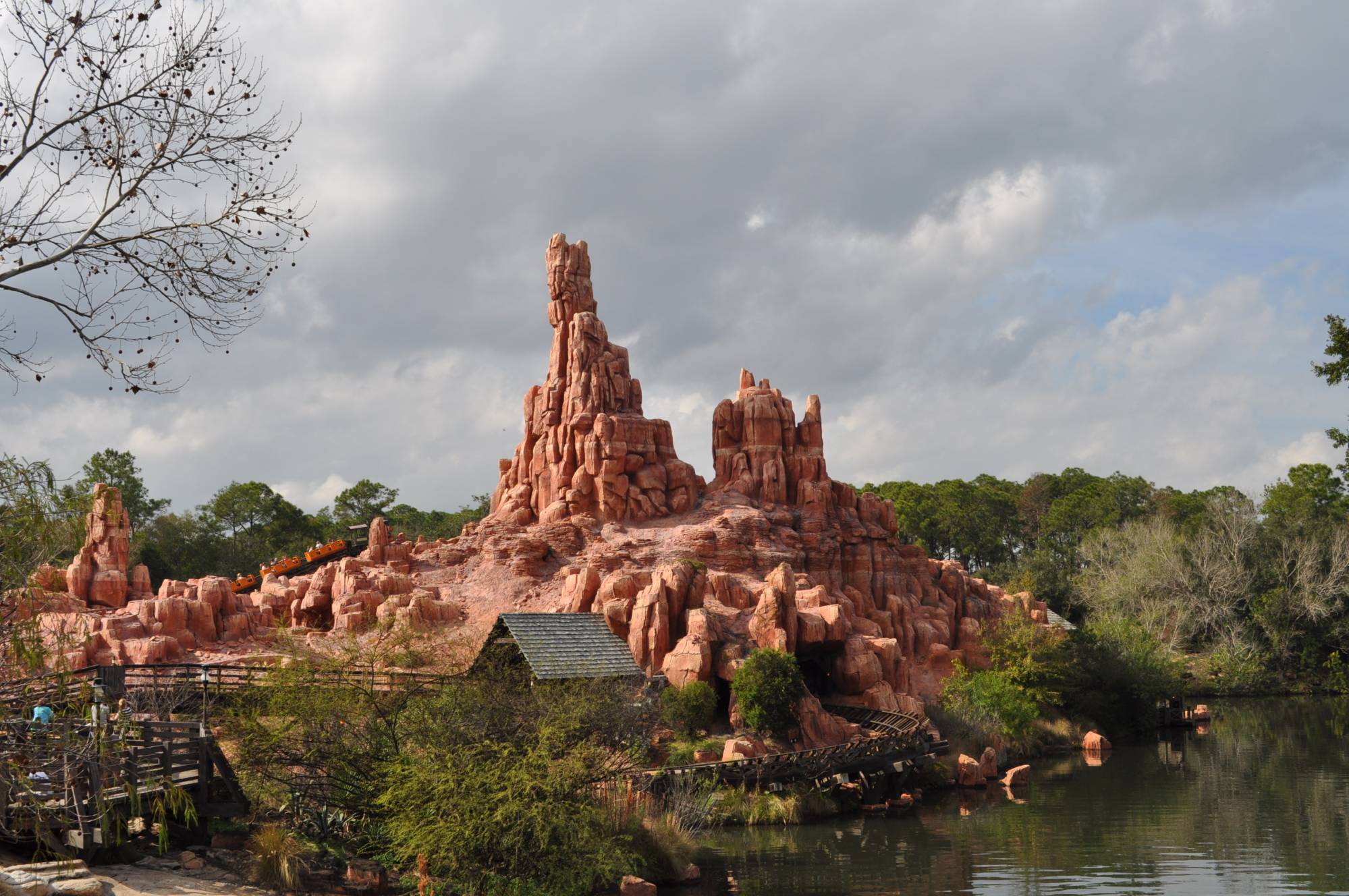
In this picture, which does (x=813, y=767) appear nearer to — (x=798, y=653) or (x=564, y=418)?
(x=798, y=653)

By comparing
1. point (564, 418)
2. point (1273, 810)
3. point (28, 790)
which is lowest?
point (1273, 810)

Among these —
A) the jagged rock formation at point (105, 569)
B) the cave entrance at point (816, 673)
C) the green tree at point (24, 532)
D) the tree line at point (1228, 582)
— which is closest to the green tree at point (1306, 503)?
the tree line at point (1228, 582)

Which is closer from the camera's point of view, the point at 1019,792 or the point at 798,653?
the point at 1019,792

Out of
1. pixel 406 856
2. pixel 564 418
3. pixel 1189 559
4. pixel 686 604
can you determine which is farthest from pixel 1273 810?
pixel 1189 559

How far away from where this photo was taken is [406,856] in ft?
67.6

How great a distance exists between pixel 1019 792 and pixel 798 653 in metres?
8.87

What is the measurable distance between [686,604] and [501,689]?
664 inches

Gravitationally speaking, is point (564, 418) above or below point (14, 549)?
above

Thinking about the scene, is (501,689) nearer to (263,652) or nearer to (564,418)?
(263,652)

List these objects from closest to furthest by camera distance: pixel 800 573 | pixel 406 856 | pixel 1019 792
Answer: pixel 406 856 → pixel 1019 792 → pixel 800 573

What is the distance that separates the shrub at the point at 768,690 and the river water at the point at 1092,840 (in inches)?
168

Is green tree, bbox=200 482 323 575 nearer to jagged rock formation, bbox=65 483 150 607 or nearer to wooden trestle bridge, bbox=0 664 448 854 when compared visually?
jagged rock formation, bbox=65 483 150 607

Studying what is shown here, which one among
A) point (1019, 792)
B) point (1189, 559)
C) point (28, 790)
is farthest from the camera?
point (1189, 559)

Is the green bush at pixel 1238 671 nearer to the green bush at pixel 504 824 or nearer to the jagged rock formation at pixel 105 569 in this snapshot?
the green bush at pixel 504 824
